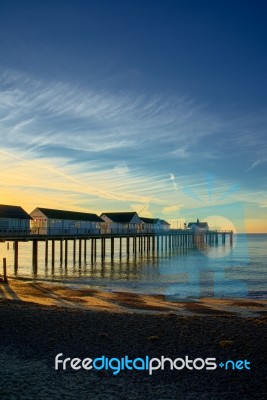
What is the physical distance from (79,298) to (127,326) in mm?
11773

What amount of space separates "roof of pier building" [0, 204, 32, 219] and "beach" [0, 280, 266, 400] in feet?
92.2

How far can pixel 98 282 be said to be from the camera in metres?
36.1

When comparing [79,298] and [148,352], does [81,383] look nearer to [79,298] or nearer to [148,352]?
[148,352]

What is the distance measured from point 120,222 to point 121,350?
6073 centimetres

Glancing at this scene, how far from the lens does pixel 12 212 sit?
47906 mm

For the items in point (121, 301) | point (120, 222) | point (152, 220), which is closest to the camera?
point (121, 301)

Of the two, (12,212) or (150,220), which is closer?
(12,212)

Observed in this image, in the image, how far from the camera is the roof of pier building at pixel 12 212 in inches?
1820

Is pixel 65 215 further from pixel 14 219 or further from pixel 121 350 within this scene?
pixel 121 350

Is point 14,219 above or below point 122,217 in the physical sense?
below

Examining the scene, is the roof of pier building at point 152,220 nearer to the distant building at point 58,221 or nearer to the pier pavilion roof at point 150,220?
the pier pavilion roof at point 150,220

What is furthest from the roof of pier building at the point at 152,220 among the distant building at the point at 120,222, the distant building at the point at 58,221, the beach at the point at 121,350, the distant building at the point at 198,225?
the beach at the point at 121,350

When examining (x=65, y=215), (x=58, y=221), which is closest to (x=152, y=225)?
(x=65, y=215)

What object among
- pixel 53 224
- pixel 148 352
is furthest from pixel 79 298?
pixel 53 224
